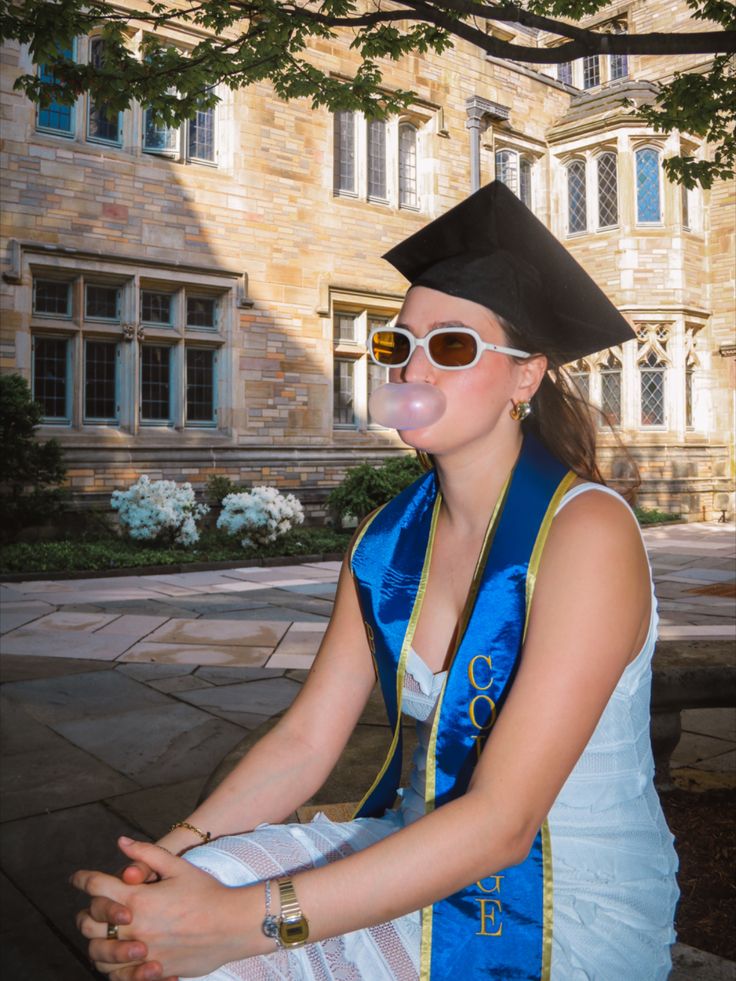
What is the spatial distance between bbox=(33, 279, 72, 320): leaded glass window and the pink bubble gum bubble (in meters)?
10.9

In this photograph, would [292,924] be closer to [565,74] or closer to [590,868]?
[590,868]

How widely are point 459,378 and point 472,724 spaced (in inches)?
22.8

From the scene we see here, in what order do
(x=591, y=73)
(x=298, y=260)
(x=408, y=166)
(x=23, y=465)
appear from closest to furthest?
(x=23, y=465) → (x=298, y=260) → (x=408, y=166) → (x=591, y=73)

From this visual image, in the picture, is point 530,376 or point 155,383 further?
point 155,383

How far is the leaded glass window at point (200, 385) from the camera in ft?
41.2

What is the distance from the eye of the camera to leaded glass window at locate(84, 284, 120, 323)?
38.2ft

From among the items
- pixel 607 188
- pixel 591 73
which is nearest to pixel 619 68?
pixel 591 73

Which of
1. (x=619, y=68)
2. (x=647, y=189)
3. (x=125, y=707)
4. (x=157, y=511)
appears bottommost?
(x=125, y=707)

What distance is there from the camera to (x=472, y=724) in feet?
4.45

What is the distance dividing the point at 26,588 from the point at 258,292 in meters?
6.15

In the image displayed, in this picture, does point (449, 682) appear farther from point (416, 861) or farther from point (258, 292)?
point (258, 292)

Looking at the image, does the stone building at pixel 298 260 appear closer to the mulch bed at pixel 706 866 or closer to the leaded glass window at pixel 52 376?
the leaded glass window at pixel 52 376

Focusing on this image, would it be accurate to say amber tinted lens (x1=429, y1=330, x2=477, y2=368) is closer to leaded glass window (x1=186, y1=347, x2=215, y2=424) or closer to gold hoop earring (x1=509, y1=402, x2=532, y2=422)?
gold hoop earring (x1=509, y1=402, x2=532, y2=422)

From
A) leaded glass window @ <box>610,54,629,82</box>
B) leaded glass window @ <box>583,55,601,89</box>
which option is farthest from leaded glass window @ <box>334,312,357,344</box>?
leaded glass window @ <box>583,55,601,89</box>
